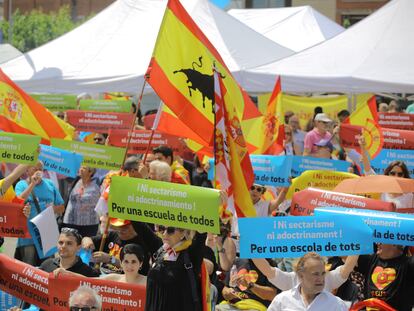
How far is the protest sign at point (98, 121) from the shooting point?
45.7ft

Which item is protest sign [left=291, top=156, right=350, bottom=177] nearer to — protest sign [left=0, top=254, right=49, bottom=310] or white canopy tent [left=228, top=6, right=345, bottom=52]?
protest sign [left=0, top=254, right=49, bottom=310]

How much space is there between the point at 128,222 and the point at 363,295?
6.65 ft

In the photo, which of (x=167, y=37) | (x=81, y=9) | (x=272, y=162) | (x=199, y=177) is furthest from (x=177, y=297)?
(x=81, y=9)

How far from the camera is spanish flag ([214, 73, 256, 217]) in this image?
7.00 m

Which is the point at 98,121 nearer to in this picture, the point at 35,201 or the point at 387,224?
the point at 35,201

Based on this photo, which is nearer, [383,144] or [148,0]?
[383,144]

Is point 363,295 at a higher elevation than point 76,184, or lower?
lower

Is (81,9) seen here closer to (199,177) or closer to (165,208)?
(199,177)

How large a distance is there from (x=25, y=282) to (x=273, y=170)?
3802mm

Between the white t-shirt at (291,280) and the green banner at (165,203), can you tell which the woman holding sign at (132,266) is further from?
the white t-shirt at (291,280)

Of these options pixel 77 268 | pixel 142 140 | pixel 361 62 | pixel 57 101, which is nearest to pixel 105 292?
pixel 77 268

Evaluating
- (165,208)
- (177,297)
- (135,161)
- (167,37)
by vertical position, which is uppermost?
(167,37)

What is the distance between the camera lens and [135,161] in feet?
28.8

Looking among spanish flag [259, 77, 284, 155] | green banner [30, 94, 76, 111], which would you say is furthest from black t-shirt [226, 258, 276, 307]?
green banner [30, 94, 76, 111]
